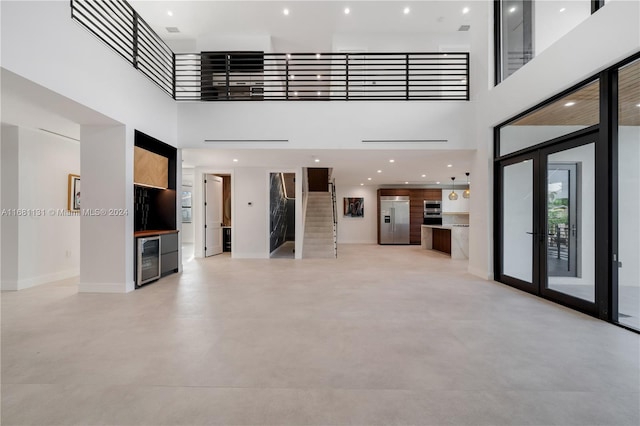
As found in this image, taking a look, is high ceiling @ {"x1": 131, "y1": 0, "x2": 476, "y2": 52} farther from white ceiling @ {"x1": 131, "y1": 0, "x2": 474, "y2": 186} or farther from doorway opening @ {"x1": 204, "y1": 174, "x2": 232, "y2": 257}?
doorway opening @ {"x1": 204, "y1": 174, "x2": 232, "y2": 257}

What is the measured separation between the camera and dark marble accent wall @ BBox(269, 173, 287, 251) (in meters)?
9.29

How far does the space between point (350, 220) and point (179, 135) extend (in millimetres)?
8510

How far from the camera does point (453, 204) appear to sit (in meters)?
13.3

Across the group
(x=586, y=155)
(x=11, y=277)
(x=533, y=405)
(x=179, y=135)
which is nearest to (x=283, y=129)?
(x=179, y=135)

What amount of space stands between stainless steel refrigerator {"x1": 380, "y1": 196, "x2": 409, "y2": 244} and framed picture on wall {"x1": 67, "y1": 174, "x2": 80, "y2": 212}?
1025 cm

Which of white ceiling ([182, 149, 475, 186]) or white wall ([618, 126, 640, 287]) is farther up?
white ceiling ([182, 149, 475, 186])

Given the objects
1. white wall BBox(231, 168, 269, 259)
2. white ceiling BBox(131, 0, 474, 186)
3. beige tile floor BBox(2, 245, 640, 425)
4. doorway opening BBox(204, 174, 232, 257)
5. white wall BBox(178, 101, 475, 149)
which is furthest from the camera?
doorway opening BBox(204, 174, 232, 257)

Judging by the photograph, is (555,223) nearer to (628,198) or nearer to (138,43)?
(628,198)

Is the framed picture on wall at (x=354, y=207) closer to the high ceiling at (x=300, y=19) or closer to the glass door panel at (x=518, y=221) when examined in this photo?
the high ceiling at (x=300, y=19)

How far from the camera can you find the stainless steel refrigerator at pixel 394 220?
41.8 ft

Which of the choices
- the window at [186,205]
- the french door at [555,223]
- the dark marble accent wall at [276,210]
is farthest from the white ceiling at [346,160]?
the window at [186,205]

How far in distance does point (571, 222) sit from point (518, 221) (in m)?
1.03

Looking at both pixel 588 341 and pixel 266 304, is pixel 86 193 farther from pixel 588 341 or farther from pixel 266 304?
pixel 588 341

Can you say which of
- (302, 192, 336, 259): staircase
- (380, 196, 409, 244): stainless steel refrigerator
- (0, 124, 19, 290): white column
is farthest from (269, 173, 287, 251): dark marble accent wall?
(0, 124, 19, 290): white column
